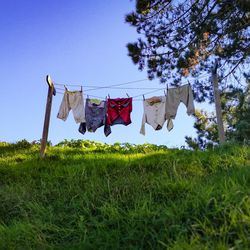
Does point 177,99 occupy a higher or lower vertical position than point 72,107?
higher

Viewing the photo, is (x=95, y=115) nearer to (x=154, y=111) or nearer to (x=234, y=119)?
(x=154, y=111)

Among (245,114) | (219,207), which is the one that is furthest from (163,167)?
(245,114)

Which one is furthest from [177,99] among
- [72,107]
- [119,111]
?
[72,107]

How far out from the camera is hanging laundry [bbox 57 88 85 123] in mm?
11289

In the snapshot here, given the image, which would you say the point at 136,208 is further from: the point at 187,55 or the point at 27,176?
the point at 187,55

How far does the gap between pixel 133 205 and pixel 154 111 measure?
22.7ft

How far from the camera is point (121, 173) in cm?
638

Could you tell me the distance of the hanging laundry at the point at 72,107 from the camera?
37.0 ft

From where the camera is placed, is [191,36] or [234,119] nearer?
[191,36]

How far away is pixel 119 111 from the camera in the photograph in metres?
11.5

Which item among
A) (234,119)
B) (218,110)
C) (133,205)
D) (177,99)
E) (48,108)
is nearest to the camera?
(133,205)

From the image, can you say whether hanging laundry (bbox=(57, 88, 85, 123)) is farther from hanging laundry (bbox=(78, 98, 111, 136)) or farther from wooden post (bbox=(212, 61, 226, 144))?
wooden post (bbox=(212, 61, 226, 144))

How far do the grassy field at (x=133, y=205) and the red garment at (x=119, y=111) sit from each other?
4.06 metres

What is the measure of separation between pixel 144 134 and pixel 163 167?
516 cm
